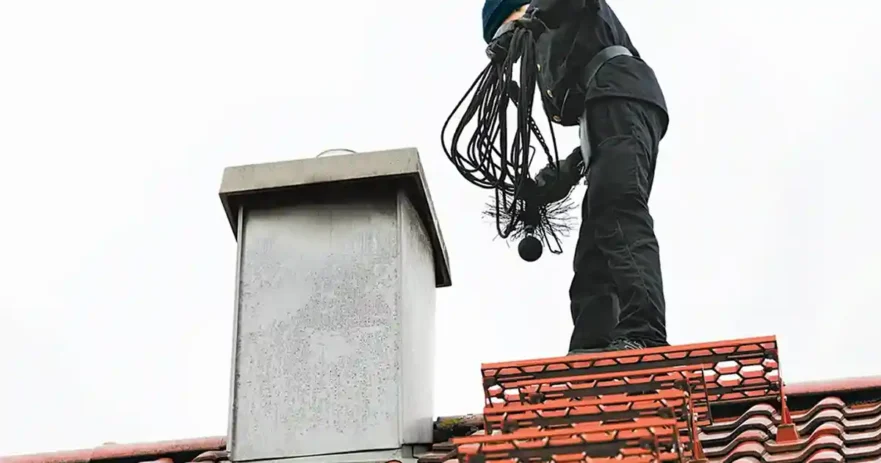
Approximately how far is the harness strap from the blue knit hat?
1.38ft

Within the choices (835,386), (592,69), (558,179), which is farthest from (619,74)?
(835,386)

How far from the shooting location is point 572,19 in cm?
545

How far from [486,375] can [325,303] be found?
2.68 ft

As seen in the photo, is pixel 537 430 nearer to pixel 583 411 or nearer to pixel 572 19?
pixel 583 411

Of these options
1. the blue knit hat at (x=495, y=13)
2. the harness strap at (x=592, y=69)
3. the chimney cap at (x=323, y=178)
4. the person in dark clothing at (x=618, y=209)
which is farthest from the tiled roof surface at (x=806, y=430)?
the blue knit hat at (x=495, y=13)

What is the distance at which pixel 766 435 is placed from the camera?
4.77 m

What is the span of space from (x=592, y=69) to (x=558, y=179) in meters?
0.50

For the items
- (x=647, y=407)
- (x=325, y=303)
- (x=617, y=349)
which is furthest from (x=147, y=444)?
(x=647, y=407)

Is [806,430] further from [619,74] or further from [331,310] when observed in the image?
[331,310]

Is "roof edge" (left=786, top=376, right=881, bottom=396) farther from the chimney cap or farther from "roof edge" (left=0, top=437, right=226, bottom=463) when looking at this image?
"roof edge" (left=0, top=437, right=226, bottom=463)

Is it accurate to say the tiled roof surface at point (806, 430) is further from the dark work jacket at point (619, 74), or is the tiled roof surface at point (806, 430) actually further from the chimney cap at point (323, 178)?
the dark work jacket at point (619, 74)

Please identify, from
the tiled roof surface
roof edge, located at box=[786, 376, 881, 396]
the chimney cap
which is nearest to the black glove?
the chimney cap

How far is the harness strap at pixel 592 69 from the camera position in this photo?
5398 mm

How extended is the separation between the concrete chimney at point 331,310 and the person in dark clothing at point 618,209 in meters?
0.62
